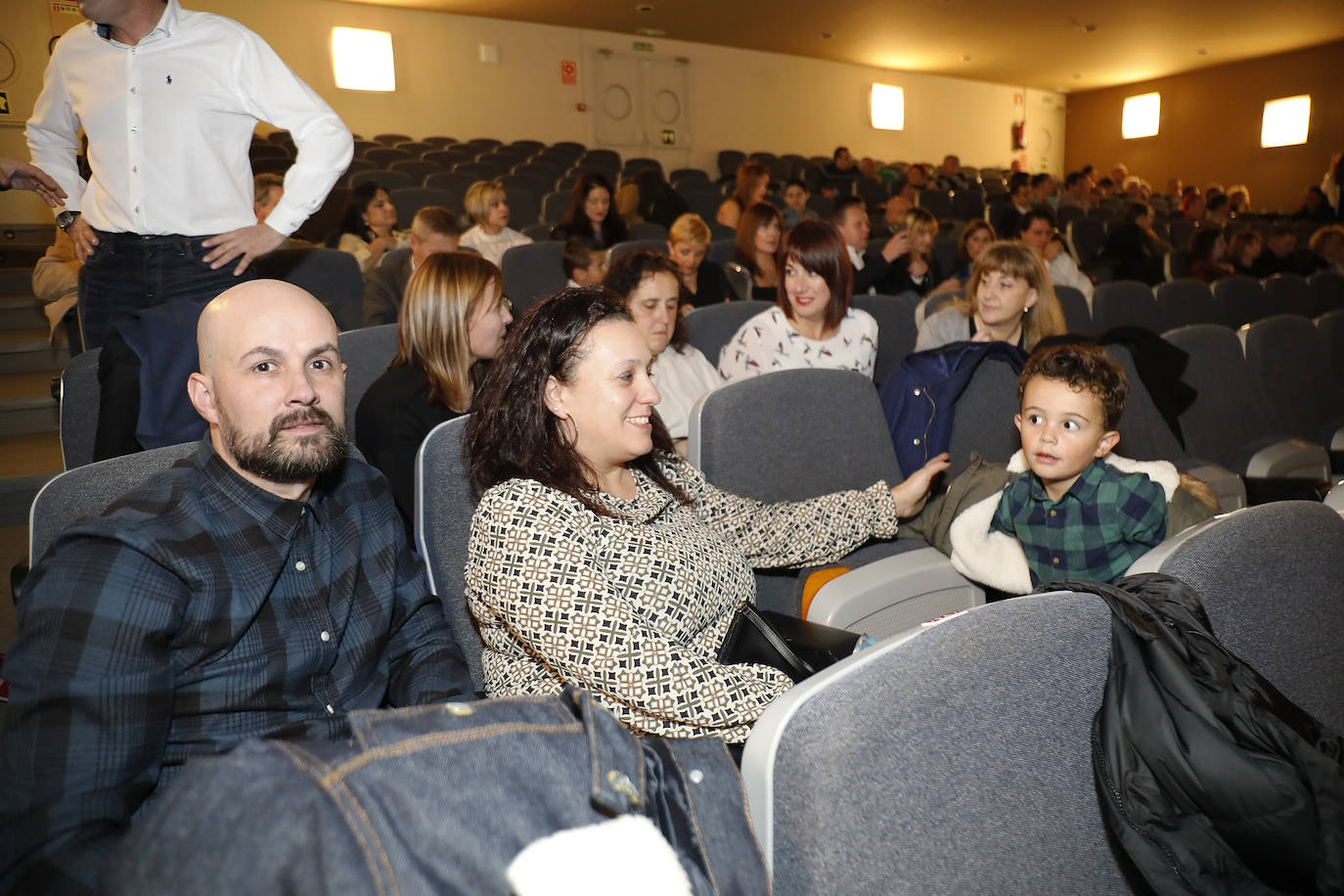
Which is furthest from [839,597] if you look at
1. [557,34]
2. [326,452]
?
[557,34]

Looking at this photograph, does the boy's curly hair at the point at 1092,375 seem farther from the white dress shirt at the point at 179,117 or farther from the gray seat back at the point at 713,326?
the white dress shirt at the point at 179,117

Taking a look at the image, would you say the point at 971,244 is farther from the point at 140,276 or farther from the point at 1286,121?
the point at 1286,121

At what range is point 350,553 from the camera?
4.26 feet

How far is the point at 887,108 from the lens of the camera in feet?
49.8

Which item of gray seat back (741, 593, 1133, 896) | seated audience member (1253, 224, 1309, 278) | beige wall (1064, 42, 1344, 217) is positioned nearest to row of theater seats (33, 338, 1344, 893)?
gray seat back (741, 593, 1133, 896)

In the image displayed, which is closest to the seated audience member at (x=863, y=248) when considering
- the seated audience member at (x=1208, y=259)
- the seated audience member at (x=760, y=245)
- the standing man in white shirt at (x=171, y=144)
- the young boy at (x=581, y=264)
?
the seated audience member at (x=760, y=245)

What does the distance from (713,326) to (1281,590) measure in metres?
2.37

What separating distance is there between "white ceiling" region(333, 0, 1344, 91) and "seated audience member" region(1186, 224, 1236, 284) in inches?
218

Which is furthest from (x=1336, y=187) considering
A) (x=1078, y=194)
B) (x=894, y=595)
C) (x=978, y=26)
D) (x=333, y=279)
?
(x=894, y=595)

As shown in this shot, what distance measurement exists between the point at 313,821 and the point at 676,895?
0.26 m

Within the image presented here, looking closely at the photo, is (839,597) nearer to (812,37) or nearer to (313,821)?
(313,821)

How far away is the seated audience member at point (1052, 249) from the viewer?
5324mm

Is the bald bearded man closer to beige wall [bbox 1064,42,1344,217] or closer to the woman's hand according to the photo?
the woman's hand

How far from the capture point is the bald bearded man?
92 centimetres
